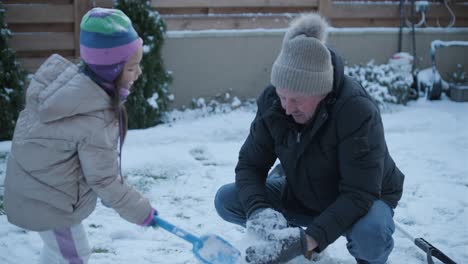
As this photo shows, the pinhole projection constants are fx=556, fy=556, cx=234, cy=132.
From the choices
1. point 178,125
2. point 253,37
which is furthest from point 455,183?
point 253,37

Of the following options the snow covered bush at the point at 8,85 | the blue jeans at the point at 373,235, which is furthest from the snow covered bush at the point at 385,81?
the blue jeans at the point at 373,235

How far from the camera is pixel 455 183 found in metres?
3.99

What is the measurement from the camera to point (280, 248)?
210cm

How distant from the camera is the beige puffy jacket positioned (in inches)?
80.4

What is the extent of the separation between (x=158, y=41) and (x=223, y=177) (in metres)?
2.06

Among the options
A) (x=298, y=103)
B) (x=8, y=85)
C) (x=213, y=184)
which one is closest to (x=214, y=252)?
(x=298, y=103)

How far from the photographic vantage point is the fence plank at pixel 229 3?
611 centimetres

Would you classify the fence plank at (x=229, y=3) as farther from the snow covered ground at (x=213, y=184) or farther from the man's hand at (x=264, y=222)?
the man's hand at (x=264, y=222)

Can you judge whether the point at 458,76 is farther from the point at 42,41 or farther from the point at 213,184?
the point at 42,41

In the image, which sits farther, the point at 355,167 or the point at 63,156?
the point at 355,167

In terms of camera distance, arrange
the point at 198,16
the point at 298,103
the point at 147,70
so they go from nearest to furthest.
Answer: the point at 298,103 < the point at 147,70 < the point at 198,16

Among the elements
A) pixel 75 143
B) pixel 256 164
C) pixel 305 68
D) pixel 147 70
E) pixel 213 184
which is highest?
pixel 305 68

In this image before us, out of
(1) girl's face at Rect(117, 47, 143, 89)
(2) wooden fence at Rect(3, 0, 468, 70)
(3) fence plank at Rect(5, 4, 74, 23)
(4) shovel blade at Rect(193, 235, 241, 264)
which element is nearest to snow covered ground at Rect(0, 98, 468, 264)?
(4) shovel blade at Rect(193, 235, 241, 264)

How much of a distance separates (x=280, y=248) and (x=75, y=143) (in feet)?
2.82
